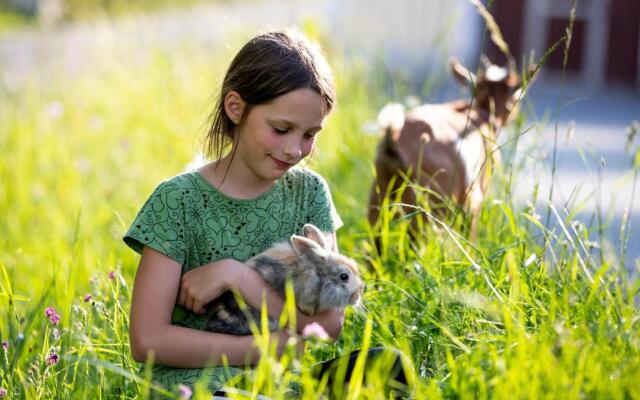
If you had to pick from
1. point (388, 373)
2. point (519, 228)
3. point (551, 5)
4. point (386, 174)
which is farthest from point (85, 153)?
point (551, 5)

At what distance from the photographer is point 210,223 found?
124 inches

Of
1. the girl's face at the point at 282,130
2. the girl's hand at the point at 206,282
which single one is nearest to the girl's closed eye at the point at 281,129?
the girl's face at the point at 282,130

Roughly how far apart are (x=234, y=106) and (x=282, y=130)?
0.20 metres

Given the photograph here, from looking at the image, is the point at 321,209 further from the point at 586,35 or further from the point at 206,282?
the point at 586,35

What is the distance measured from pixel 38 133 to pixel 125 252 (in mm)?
2745

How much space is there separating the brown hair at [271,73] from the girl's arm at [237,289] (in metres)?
0.45

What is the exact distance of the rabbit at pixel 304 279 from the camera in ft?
9.73

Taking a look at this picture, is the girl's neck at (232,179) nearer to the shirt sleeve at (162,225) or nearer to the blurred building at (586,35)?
the shirt sleeve at (162,225)

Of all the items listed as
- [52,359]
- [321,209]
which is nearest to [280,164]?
[321,209]

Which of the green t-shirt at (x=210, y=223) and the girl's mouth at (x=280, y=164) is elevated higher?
the girl's mouth at (x=280, y=164)

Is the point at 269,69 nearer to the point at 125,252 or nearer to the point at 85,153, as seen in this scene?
the point at 125,252

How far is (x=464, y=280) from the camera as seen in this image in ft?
11.9

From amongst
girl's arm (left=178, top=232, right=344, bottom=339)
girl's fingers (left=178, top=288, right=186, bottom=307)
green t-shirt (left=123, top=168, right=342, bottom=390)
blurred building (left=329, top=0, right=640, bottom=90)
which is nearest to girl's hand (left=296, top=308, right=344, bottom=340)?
girl's arm (left=178, top=232, right=344, bottom=339)

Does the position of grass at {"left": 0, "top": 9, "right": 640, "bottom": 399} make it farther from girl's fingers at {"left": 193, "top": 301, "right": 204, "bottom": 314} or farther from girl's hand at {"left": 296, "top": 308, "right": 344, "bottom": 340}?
girl's fingers at {"left": 193, "top": 301, "right": 204, "bottom": 314}
